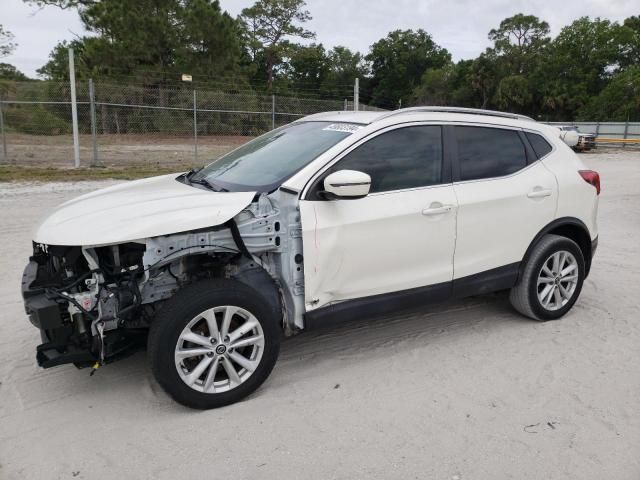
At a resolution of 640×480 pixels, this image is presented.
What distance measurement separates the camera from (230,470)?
2.75 m

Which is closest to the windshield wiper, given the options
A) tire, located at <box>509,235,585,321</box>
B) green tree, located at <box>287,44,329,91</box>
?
tire, located at <box>509,235,585,321</box>

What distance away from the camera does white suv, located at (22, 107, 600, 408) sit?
3.09 m

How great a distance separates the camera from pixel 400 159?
3.84 m

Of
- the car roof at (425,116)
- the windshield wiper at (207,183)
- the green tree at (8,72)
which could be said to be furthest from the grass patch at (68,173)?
the green tree at (8,72)

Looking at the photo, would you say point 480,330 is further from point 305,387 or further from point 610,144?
point 610,144

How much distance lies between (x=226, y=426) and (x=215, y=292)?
767mm

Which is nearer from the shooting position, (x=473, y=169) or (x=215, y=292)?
(x=215, y=292)

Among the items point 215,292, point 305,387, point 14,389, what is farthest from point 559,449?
point 14,389

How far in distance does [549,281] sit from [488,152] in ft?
4.07

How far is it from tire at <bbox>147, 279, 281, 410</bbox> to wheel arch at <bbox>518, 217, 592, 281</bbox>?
232cm

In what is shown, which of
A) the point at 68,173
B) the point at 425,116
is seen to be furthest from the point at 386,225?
the point at 68,173

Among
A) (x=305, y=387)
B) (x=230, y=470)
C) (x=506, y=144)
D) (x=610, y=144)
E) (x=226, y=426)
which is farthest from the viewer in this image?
(x=610, y=144)

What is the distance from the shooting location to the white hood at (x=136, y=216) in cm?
301

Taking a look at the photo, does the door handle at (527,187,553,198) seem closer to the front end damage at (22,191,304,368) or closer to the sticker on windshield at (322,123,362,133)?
the sticker on windshield at (322,123,362,133)
